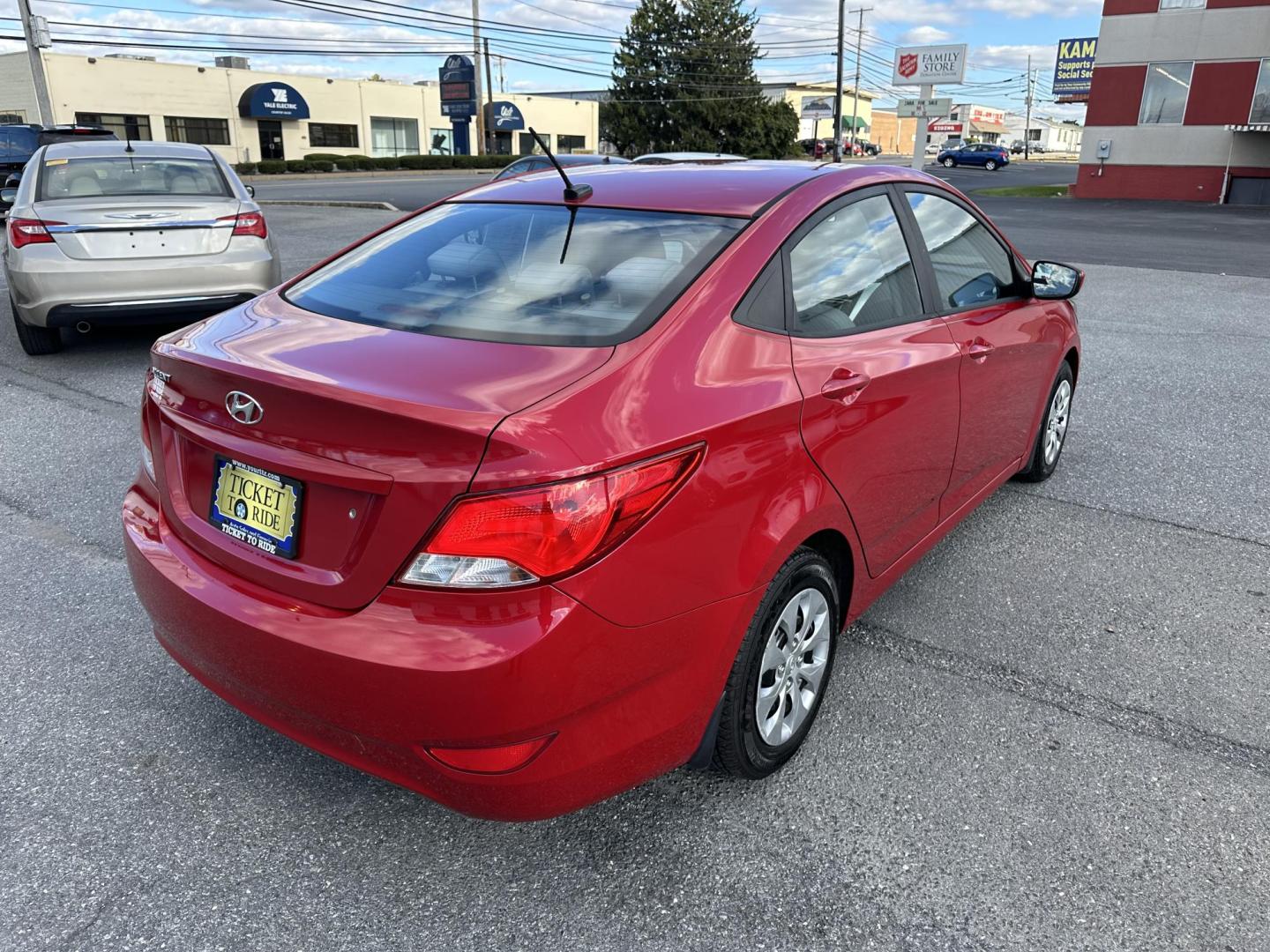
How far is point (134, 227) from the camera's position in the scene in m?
6.80

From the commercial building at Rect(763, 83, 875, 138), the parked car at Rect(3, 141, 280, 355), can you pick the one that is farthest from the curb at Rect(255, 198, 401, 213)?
the commercial building at Rect(763, 83, 875, 138)

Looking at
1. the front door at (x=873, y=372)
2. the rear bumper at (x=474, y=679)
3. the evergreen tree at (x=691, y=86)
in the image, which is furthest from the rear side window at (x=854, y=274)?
the evergreen tree at (x=691, y=86)

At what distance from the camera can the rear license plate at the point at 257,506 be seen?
216cm

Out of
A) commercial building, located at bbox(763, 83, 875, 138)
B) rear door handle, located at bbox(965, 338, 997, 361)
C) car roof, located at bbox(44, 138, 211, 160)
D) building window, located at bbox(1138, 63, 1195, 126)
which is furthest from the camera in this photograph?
commercial building, located at bbox(763, 83, 875, 138)

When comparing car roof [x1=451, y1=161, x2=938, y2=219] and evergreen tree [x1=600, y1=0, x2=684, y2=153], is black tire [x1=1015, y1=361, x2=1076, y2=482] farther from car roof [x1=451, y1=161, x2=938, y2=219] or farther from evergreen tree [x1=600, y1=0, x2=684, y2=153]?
evergreen tree [x1=600, y1=0, x2=684, y2=153]

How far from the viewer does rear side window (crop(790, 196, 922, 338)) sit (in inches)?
107

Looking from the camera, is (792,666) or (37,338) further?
(37,338)

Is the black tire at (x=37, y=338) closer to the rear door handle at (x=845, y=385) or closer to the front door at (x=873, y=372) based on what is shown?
the front door at (x=873, y=372)

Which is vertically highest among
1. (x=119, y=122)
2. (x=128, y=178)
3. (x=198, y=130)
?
(x=119, y=122)

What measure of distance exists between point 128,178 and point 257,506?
6504 millimetres

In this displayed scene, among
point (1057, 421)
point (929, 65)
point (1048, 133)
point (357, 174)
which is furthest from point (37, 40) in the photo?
point (1048, 133)

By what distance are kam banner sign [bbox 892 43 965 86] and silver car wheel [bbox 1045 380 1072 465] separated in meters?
35.2

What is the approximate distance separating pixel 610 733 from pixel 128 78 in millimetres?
56253

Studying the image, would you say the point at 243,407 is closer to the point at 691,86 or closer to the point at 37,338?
the point at 37,338
